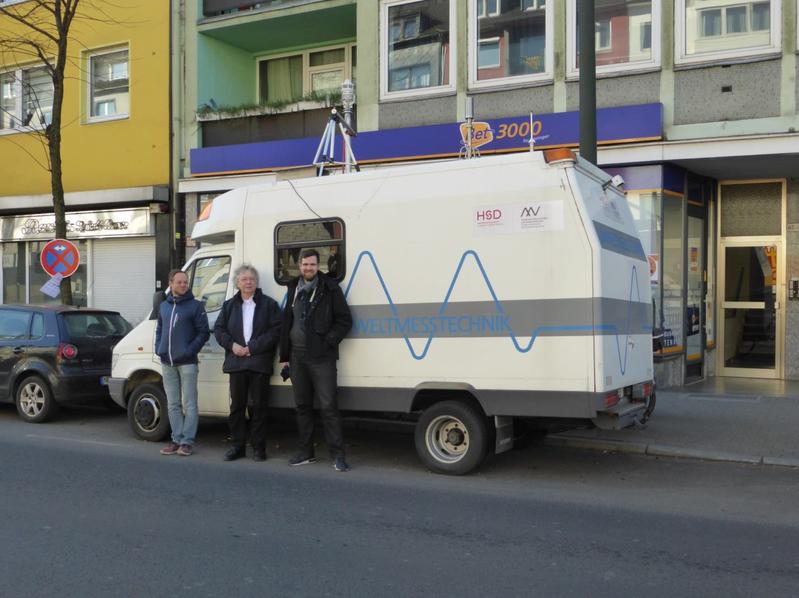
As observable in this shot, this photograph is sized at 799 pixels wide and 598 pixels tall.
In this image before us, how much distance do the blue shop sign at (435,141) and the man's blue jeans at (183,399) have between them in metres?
6.69

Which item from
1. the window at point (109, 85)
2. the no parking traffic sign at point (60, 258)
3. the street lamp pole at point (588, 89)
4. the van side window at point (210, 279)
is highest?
the window at point (109, 85)

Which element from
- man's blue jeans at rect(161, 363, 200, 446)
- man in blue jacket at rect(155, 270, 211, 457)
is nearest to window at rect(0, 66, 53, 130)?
man in blue jacket at rect(155, 270, 211, 457)

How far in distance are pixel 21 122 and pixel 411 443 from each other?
1456 cm

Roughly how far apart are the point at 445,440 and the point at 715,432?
3327 mm

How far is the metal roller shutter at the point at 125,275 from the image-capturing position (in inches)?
676

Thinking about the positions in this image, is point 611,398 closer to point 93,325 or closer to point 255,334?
point 255,334

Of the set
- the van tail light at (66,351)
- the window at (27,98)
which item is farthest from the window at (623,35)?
the window at (27,98)

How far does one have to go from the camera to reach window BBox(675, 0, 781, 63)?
11219 millimetres

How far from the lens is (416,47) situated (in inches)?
544

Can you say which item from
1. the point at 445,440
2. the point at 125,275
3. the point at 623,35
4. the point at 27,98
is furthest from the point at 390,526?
the point at 27,98

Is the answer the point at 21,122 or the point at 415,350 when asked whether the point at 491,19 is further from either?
the point at 21,122

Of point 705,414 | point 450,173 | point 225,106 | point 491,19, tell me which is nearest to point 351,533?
point 450,173

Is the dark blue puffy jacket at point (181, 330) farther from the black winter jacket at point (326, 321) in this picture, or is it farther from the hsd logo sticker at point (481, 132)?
the hsd logo sticker at point (481, 132)

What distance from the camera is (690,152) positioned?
451 inches
